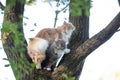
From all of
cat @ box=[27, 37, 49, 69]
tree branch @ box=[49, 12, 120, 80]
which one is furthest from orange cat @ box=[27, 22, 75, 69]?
tree branch @ box=[49, 12, 120, 80]

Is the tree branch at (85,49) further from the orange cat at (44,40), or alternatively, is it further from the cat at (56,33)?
the cat at (56,33)

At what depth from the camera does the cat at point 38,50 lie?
173 inches

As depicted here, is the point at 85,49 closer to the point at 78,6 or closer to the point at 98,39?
the point at 98,39

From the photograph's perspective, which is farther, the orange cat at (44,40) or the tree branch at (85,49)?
the orange cat at (44,40)

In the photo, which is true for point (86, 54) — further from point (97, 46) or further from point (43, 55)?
point (43, 55)

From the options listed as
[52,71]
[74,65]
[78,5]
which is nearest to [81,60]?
[74,65]

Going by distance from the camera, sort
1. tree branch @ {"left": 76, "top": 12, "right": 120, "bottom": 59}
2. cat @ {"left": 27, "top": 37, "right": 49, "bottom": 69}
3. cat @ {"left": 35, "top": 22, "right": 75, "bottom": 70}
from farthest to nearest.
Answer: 1. cat @ {"left": 35, "top": 22, "right": 75, "bottom": 70}
2. cat @ {"left": 27, "top": 37, "right": 49, "bottom": 69}
3. tree branch @ {"left": 76, "top": 12, "right": 120, "bottom": 59}

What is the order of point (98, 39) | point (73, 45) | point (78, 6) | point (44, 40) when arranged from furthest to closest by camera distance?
point (44, 40) < point (73, 45) < point (98, 39) < point (78, 6)

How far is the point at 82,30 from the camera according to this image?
456 centimetres

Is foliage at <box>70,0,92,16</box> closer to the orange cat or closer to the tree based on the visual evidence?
the tree

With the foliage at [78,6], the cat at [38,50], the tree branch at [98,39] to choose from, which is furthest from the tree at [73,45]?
the foliage at [78,6]

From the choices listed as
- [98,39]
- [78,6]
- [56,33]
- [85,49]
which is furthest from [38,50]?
[78,6]

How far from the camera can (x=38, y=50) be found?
14.8ft

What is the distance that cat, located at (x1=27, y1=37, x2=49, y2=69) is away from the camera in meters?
4.40
